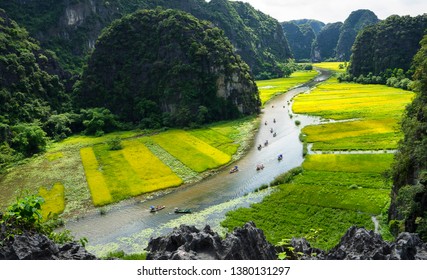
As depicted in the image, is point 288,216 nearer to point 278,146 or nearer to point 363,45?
point 278,146

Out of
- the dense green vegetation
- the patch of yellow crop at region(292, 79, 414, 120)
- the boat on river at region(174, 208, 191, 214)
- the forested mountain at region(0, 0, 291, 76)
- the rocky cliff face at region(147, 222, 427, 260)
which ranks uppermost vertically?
the forested mountain at region(0, 0, 291, 76)

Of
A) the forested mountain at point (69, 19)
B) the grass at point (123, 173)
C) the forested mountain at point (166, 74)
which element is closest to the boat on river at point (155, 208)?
the grass at point (123, 173)

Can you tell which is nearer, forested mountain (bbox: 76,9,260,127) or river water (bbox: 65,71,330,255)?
river water (bbox: 65,71,330,255)

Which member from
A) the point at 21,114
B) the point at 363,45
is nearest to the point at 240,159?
the point at 21,114

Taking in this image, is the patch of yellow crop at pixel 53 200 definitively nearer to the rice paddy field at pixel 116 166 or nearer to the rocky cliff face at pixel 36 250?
the rice paddy field at pixel 116 166

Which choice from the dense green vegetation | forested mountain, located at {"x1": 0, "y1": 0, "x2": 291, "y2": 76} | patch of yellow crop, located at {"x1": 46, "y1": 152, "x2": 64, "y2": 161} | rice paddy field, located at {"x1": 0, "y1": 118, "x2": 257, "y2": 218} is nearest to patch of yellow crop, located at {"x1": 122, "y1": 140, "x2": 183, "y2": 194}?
rice paddy field, located at {"x1": 0, "y1": 118, "x2": 257, "y2": 218}

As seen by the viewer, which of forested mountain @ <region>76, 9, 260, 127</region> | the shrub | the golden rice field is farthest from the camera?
forested mountain @ <region>76, 9, 260, 127</region>

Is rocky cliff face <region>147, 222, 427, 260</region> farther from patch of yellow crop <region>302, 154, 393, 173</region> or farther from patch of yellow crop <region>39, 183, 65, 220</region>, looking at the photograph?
patch of yellow crop <region>302, 154, 393, 173</region>
